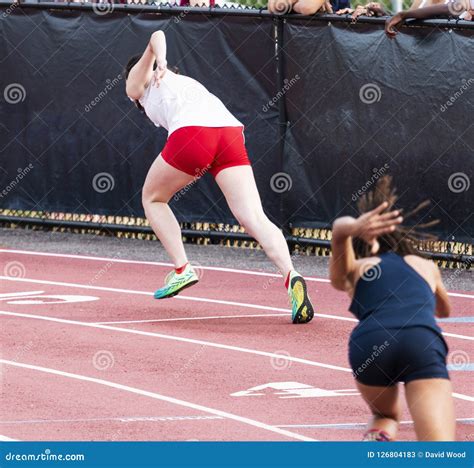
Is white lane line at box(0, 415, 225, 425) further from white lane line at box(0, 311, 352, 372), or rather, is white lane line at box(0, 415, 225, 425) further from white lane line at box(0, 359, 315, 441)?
white lane line at box(0, 311, 352, 372)

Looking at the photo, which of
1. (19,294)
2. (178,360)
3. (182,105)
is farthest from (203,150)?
(19,294)

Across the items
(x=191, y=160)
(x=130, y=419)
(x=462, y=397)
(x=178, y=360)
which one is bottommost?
(x=130, y=419)

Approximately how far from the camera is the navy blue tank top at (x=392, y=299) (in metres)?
5.72

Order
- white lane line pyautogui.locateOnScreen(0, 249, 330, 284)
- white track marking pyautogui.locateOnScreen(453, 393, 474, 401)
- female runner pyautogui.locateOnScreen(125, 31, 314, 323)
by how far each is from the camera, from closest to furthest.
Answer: white track marking pyautogui.locateOnScreen(453, 393, 474, 401), female runner pyautogui.locateOnScreen(125, 31, 314, 323), white lane line pyautogui.locateOnScreen(0, 249, 330, 284)

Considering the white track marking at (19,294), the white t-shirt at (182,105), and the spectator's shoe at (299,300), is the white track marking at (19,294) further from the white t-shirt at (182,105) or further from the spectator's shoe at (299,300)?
the spectator's shoe at (299,300)

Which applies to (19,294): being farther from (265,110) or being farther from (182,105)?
(265,110)

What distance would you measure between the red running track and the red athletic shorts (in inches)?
45.6

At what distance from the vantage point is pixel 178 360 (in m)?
9.23

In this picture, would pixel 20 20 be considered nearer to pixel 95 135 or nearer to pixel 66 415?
pixel 95 135

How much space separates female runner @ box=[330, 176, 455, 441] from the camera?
5.62 metres

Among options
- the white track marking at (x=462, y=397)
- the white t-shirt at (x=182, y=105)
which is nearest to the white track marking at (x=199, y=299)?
the white t-shirt at (x=182, y=105)

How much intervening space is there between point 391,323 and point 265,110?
28.3 ft

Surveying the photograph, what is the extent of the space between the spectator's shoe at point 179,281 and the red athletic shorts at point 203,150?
758mm

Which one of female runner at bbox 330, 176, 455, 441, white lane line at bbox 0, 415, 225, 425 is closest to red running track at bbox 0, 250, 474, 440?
white lane line at bbox 0, 415, 225, 425
